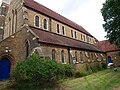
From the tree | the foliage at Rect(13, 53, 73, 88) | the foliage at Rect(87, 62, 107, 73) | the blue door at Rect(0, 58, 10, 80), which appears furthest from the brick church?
the tree

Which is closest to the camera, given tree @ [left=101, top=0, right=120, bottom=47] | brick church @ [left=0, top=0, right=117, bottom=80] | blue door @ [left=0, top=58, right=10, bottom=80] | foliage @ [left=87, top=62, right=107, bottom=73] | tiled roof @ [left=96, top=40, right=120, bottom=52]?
blue door @ [left=0, top=58, right=10, bottom=80]

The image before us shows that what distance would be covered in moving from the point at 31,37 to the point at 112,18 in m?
13.7

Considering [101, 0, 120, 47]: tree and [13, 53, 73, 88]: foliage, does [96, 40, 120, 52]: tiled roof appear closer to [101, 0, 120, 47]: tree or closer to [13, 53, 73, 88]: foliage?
[101, 0, 120, 47]: tree

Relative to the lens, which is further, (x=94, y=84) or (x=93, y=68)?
(x=93, y=68)

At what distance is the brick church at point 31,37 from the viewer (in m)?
19.0

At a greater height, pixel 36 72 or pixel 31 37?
pixel 31 37

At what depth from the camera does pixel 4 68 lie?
1909cm

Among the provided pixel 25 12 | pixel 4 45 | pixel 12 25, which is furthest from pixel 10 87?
pixel 12 25

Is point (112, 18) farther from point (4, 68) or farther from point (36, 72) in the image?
point (4, 68)

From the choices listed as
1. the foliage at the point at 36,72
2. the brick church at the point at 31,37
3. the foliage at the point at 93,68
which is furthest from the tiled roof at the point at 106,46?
the foliage at the point at 36,72

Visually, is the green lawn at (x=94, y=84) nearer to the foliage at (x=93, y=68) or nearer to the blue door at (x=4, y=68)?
the blue door at (x=4, y=68)

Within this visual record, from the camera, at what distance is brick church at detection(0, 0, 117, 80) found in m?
19.0

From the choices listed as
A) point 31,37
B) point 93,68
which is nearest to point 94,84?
point 31,37

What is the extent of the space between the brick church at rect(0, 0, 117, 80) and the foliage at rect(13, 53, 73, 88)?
2208mm
